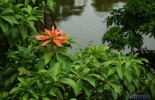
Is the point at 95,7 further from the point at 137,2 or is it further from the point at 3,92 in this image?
the point at 3,92

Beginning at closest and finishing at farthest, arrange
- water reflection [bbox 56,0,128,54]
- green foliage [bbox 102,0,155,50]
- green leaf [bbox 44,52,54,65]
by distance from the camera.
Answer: green leaf [bbox 44,52,54,65], green foliage [bbox 102,0,155,50], water reflection [bbox 56,0,128,54]

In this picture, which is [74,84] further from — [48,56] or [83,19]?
[83,19]

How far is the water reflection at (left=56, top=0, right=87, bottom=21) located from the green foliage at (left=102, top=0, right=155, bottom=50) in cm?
953

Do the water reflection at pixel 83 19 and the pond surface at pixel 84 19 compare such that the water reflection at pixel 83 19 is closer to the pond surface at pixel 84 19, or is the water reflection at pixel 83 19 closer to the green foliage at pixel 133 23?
the pond surface at pixel 84 19

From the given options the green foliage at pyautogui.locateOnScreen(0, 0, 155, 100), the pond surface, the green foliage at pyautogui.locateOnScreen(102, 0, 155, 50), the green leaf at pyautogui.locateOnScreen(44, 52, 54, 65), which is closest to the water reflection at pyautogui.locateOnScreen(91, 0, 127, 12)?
the pond surface

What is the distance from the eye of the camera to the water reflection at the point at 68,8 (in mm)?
17472

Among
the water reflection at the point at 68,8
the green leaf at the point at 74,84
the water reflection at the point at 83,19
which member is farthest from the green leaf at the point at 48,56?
the water reflection at the point at 68,8

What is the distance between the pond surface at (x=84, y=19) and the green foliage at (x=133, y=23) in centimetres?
398

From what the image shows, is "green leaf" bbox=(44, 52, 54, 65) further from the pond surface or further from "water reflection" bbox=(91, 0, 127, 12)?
"water reflection" bbox=(91, 0, 127, 12)

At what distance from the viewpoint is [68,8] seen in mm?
19312

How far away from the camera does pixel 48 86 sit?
2.38 metres

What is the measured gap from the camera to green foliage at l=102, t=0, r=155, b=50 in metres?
6.37

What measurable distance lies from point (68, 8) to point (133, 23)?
42.1 feet

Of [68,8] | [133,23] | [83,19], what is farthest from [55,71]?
[68,8]
